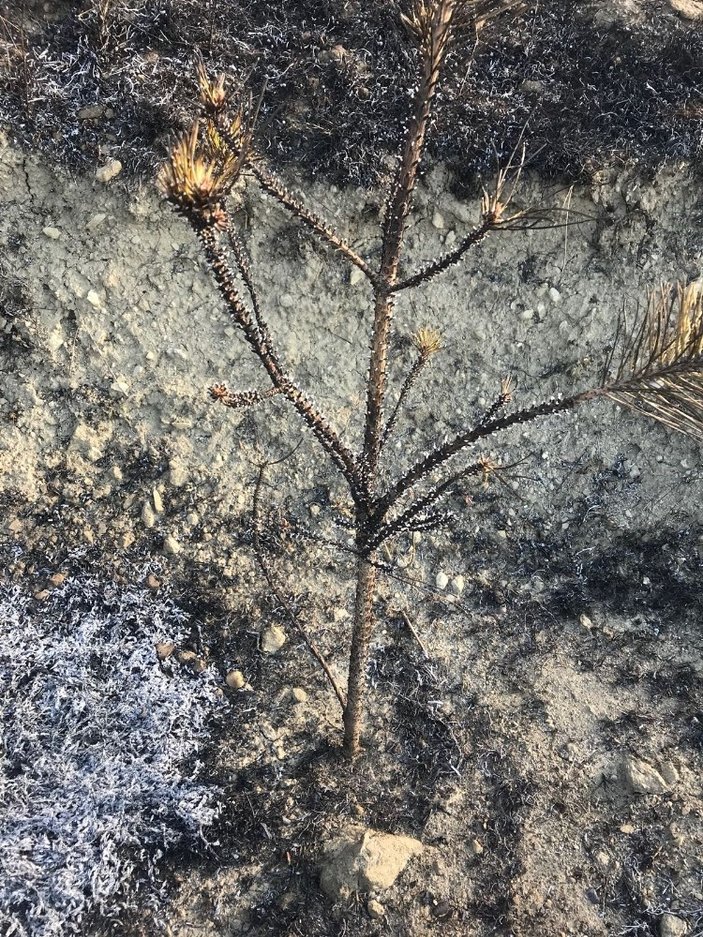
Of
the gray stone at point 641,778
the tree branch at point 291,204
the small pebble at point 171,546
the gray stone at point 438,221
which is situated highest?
the tree branch at point 291,204

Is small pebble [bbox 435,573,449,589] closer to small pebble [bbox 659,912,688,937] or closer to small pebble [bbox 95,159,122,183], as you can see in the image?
small pebble [bbox 659,912,688,937]

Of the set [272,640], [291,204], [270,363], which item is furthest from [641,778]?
[291,204]

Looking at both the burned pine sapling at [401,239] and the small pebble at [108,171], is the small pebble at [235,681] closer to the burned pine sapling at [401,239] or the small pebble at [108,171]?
the burned pine sapling at [401,239]

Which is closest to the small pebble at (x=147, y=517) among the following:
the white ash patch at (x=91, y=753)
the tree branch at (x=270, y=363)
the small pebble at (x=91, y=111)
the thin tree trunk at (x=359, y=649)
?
the white ash patch at (x=91, y=753)

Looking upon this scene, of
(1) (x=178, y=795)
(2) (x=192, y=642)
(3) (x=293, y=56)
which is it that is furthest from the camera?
(3) (x=293, y=56)

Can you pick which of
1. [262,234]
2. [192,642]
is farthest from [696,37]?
[192,642]

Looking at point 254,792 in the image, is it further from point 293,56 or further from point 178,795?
point 293,56

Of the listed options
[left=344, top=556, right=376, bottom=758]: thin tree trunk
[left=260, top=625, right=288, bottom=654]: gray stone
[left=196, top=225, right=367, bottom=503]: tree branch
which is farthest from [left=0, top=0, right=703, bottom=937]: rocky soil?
[left=196, top=225, right=367, bottom=503]: tree branch
